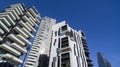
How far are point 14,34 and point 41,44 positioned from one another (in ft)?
148

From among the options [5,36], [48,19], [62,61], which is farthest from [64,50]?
Result: [48,19]

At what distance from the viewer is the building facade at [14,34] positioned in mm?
45641

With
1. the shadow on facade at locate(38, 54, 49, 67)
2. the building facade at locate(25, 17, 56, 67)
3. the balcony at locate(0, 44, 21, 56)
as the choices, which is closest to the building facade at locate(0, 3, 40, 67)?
the balcony at locate(0, 44, 21, 56)

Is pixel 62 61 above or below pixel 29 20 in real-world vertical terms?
below

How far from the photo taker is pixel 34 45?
97.6 m

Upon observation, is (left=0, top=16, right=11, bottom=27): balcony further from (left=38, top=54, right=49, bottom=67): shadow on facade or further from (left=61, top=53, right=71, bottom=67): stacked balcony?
(left=38, top=54, right=49, bottom=67): shadow on facade

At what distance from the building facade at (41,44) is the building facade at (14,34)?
92.9ft

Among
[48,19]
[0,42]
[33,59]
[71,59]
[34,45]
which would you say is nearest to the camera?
[0,42]

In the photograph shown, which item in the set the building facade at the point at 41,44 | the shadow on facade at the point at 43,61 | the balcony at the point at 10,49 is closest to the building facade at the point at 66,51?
the shadow on facade at the point at 43,61

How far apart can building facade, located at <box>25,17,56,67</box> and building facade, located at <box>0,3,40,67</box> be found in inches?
1115

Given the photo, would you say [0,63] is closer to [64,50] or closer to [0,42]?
[0,42]

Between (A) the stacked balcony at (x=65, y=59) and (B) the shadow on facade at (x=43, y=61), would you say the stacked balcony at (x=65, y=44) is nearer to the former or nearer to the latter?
(A) the stacked balcony at (x=65, y=59)

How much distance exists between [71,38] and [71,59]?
59.4ft

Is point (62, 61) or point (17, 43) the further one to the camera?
point (62, 61)
